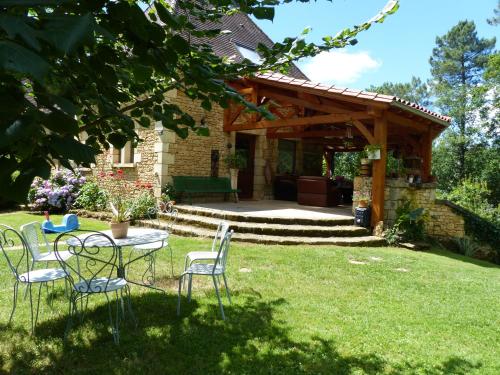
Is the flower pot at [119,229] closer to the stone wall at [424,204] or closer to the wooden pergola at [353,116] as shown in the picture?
the wooden pergola at [353,116]

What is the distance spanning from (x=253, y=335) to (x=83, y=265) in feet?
10.2

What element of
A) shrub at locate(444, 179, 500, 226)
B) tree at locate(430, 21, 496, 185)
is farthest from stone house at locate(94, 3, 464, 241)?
tree at locate(430, 21, 496, 185)

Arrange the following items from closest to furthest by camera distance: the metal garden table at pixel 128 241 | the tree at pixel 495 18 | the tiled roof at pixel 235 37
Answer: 1. the metal garden table at pixel 128 241
2. the tiled roof at pixel 235 37
3. the tree at pixel 495 18

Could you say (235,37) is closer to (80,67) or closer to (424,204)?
(424,204)

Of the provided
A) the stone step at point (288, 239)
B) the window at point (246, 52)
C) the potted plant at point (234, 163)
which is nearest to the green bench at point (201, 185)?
the potted plant at point (234, 163)

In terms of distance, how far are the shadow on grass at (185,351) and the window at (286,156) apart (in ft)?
33.7

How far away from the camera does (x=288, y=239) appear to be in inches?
283

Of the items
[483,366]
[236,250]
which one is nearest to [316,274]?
[236,250]

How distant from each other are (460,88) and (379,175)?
2188cm

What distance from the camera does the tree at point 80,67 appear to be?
722mm

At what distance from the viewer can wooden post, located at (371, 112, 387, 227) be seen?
25.6 feet

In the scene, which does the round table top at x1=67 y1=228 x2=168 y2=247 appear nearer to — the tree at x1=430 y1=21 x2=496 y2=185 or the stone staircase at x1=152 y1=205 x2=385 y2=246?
the stone staircase at x1=152 y1=205 x2=385 y2=246

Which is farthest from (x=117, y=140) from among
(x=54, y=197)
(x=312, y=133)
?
(x=312, y=133)

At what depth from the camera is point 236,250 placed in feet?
20.6
